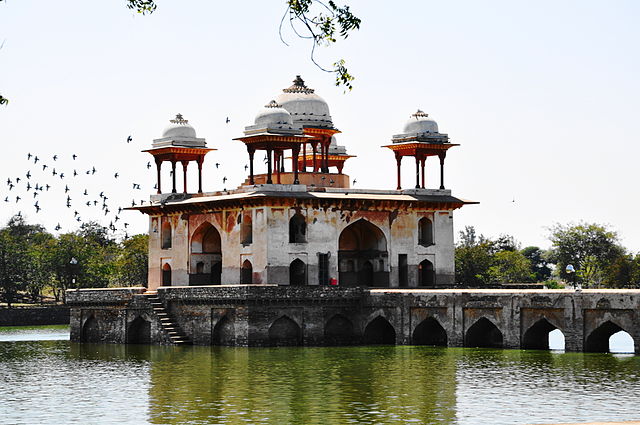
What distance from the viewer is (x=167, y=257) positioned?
59969mm

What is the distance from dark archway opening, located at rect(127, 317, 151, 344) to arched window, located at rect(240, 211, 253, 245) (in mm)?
5353

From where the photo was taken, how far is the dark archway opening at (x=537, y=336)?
4603cm

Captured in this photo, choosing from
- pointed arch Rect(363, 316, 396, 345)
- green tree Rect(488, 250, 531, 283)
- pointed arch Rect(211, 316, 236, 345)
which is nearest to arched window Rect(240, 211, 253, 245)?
pointed arch Rect(211, 316, 236, 345)

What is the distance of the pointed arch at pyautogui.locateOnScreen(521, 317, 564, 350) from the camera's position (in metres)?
46.0

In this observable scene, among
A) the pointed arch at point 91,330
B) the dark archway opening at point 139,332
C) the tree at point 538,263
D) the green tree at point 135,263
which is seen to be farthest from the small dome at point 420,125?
the tree at point 538,263

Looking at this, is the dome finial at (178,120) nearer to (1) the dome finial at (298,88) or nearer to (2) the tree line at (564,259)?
(1) the dome finial at (298,88)

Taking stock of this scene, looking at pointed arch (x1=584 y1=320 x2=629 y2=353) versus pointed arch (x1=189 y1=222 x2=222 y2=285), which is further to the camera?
pointed arch (x1=189 y1=222 x2=222 y2=285)

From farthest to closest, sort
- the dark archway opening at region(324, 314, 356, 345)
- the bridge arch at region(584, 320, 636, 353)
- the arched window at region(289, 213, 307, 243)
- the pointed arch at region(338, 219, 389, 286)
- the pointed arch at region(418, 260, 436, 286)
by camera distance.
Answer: the pointed arch at region(418, 260, 436, 286), the pointed arch at region(338, 219, 389, 286), the arched window at region(289, 213, 307, 243), the dark archway opening at region(324, 314, 356, 345), the bridge arch at region(584, 320, 636, 353)

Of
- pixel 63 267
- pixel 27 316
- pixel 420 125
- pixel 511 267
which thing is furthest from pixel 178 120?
pixel 511 267

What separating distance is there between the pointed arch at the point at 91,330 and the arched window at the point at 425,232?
14.4 metres

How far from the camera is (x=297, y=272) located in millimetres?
55156

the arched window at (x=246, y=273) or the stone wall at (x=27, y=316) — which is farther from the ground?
the arched window at (x=246, y=273)

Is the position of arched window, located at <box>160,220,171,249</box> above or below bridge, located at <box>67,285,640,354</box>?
above

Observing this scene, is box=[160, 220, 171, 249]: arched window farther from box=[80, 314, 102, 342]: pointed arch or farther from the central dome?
the central dome
